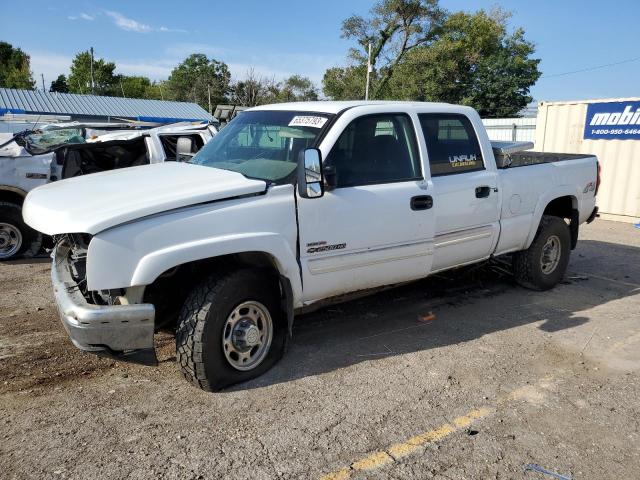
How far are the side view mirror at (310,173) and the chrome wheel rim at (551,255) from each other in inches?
136

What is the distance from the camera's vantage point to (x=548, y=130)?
12.5 m

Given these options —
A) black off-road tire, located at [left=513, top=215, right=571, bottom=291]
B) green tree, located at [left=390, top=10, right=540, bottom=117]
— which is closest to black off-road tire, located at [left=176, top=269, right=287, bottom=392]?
black off-road tire, located at [left=513, top=215, right=571, bottom=291]

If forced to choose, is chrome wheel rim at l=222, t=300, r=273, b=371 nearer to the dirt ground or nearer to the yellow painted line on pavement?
the dirt ground

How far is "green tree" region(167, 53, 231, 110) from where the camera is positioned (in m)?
60.1

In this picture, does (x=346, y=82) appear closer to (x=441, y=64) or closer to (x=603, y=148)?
(x=441, y=64)

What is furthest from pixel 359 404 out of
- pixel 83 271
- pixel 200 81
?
pixel 200 81

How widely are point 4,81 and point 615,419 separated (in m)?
70.8

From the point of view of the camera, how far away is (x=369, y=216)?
4082 millimetres

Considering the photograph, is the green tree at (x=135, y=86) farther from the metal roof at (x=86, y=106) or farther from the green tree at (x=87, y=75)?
the metal roof at (x=86, y=106)

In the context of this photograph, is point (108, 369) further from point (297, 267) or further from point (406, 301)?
point (406, 301)

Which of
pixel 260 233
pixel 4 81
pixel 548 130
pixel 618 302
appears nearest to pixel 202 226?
pixel 260 233

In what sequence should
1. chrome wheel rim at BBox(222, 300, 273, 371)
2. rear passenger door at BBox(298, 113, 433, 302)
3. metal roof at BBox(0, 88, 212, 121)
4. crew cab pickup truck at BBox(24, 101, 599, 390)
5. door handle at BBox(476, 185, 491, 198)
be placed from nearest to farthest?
crew cab pickup truck at BBox(24, 101, 599, 390), chrome wheel rim at BBox(222, 300, 273, 371), rear passenger door at BBox(298, 113, 433, 302), door handle at BBox(476, 185, 491, 198), metal roof at BBox(0, 88, 212, 121)

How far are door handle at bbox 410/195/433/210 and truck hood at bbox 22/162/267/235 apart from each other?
1.33 m

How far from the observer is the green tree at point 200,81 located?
6009cm
